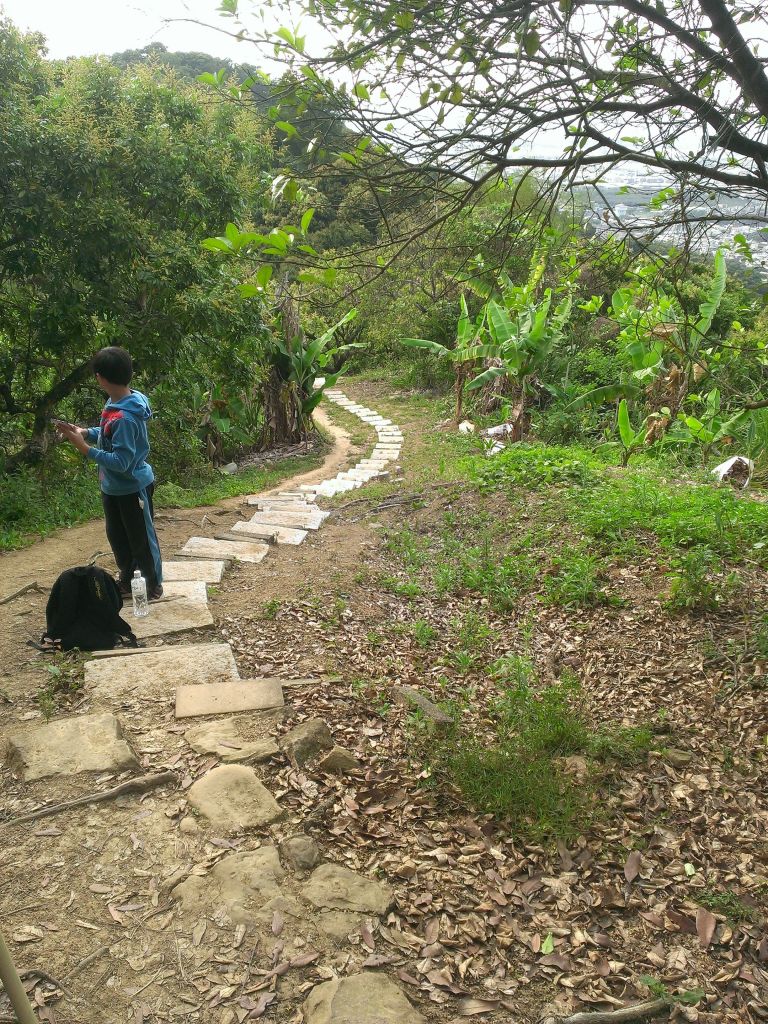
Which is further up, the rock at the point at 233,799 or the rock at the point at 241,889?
the rock at the point at 233,799

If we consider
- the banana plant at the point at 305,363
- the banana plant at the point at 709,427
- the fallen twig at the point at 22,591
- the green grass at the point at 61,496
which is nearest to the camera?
the fallen twig at the point at 22,591

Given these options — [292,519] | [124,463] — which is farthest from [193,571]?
[292,519]

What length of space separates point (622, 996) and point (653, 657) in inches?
97.5

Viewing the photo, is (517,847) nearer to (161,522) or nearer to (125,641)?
(125,641)

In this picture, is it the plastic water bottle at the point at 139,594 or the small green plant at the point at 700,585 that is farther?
the small green plant at the point at 700,585

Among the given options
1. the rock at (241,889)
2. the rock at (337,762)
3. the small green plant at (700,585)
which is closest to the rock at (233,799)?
the rock at (241,889)

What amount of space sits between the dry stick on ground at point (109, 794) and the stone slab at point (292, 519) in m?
4.73

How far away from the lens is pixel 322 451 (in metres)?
13.8

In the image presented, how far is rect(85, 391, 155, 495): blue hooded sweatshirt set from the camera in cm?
441

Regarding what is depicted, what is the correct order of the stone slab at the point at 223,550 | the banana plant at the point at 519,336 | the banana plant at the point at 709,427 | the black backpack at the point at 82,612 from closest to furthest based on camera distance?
the black backpack at the point at 82,612 → the stone slab at the point at 223,550 → the banana plant at the point at 709,427 → the banana plant at the point at 519,336

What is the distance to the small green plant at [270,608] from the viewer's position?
16.6ft

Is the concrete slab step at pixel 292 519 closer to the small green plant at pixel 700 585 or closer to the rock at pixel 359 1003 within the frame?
the small green plant at pixel 700 585

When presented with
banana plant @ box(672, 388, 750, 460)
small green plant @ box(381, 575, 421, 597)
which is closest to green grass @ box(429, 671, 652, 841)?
small green plant @ box(381, 575, 421, 597)

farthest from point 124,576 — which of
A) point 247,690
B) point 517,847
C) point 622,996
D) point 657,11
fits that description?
point 657,11
